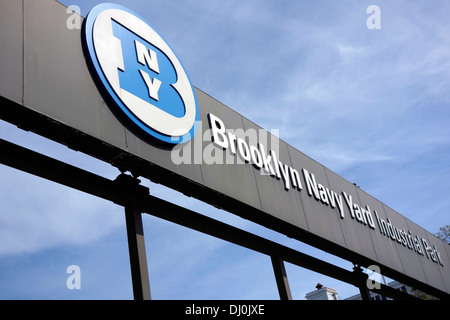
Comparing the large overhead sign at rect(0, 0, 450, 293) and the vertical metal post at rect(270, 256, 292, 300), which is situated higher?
the large overhead sign at rect(0, 0, 450, 293)

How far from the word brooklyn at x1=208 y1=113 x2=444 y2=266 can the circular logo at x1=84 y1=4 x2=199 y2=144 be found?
0.79 meters

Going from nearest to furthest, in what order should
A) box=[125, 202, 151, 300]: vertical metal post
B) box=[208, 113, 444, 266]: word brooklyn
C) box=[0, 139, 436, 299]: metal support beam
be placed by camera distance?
box=[0, 139, 436, 299]: metal support beam, box=[125, 202, 151, 300]: vertical metal post, box=[208, 113, 444, 266]: word brooklyn

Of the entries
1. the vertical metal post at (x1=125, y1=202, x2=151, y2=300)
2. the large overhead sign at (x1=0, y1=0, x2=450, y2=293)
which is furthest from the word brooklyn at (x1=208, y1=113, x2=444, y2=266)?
the vertical metal post at (x1=125, y1=202, x2=151, y2=300)

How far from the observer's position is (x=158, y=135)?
6430 mm

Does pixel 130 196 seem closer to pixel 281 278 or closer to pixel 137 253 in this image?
pixel 137 253

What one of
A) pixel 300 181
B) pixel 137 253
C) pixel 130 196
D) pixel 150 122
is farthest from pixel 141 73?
pixel 300 181

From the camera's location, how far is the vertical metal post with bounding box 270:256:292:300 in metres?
8.48

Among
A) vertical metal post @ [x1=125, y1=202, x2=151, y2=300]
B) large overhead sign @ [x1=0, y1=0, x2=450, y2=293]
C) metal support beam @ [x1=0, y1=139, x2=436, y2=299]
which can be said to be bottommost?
vertical metal post @ [x1=125, y1=202, x2=151, y2=300]

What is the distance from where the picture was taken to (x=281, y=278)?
863 centimetres

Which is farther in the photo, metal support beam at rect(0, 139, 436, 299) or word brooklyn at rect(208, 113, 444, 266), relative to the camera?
word brooklyn at rect(208, 113, 444, 266)

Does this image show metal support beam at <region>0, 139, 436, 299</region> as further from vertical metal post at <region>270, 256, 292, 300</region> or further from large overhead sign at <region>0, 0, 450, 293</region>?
large overhead sign at <region>0, 0, 450, 293</region>

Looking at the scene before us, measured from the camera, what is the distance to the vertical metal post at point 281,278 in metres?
8.48
